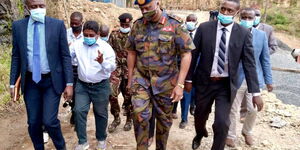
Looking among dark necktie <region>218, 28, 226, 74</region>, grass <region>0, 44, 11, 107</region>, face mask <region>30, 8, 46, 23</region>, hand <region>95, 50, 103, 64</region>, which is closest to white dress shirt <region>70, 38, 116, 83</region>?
hand <region>95, 50, 103, 64</region>

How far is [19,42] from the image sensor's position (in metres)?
3.32

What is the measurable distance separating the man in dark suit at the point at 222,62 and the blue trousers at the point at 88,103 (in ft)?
3.56

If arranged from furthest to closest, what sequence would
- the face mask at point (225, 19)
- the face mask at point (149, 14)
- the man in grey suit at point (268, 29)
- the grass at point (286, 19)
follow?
1. the grass at point (286, 19)
2. the man in grey suit at point (268, 29)
3. the face mask at point (225, 19)
4. the face mask at point (149, 14)

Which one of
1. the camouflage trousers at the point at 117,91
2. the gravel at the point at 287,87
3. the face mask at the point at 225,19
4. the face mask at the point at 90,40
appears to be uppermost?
the face mask at the point at 225,19

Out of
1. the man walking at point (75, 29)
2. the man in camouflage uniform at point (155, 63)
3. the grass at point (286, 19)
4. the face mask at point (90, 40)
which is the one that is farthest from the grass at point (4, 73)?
the grass at point (286, 19)

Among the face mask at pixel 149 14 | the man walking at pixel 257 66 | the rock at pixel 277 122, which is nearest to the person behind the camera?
the face mask at pixel 149 14

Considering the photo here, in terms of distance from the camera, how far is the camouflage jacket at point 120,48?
4621 mm

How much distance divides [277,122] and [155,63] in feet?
11.2

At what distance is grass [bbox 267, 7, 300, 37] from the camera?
24.9 metres

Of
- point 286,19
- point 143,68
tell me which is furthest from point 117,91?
point 286,19

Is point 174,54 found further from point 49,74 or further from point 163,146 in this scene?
point 49,74

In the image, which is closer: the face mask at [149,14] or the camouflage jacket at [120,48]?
the face mask at [149,14]

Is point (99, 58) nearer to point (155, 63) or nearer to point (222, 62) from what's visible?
point (155, 63)

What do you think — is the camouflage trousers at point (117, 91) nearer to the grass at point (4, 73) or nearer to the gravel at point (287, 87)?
the grass at point (4, 73)
